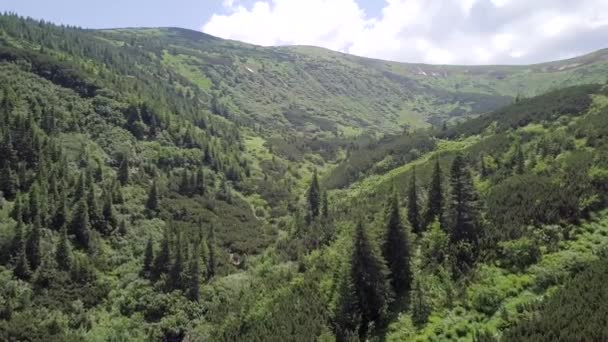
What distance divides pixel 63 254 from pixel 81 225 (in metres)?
6.11

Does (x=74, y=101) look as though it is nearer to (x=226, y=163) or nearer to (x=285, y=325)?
(x=226, y=163)

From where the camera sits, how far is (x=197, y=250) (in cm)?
6400

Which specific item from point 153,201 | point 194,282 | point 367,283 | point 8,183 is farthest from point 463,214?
point 8,183

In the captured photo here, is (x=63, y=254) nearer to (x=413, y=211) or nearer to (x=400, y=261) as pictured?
(x=400, y=261)

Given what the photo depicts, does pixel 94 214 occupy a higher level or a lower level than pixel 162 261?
higher

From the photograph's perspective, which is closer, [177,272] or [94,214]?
[177,272]

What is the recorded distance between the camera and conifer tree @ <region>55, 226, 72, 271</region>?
59000mm

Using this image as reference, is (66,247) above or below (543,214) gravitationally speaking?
below

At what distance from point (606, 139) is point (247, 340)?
47.0 metres

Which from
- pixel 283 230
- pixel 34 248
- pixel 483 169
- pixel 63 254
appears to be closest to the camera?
pixel 34 248

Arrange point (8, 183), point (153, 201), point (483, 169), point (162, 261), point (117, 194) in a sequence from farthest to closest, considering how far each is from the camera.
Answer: point (153, 201) → point (117, 194) → point (483, 169) → point (8, 183) → point (162, 261)

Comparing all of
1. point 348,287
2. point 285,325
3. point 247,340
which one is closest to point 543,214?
point 348,287

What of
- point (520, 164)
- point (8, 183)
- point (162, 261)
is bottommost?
point (162, 261)

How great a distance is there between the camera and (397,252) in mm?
46062
